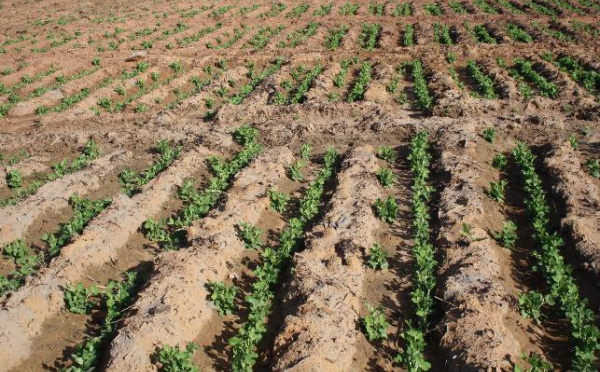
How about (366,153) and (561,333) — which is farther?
(366,153)

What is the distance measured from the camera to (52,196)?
10672mm

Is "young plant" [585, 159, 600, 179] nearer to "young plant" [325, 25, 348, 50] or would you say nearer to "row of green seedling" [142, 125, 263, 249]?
"row of green seedling" [142, 125, 263, 249]

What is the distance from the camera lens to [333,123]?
1393 cm

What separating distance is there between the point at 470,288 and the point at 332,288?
88.2 inches

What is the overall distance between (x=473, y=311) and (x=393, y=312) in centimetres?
124

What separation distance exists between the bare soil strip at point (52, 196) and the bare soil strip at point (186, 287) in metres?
3.92

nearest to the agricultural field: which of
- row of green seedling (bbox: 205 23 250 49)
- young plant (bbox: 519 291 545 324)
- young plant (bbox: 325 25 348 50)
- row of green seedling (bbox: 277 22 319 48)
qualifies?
young plant (bbox: 519 291 545 324)

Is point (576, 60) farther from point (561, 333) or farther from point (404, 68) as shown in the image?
point (561, 333)

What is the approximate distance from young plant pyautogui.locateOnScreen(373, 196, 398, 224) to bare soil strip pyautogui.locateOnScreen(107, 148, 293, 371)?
8.29 ft

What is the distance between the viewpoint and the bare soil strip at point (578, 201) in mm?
7808

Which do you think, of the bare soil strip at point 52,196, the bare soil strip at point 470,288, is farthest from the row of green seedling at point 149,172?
the bare soil strip at point 470,288

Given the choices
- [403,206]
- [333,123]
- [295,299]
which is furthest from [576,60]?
[295,299]

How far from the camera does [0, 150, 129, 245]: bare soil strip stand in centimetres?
962

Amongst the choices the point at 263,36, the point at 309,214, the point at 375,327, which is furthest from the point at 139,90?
the point at 375,327
